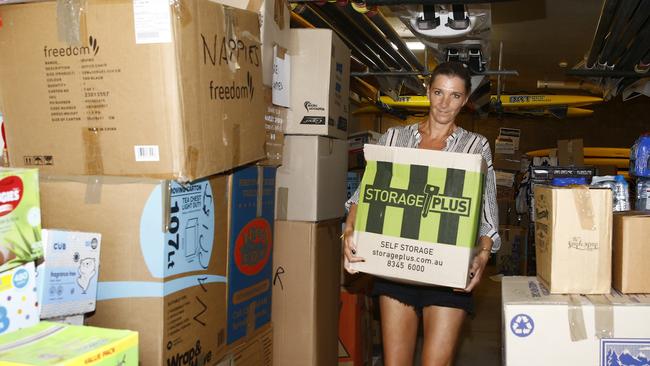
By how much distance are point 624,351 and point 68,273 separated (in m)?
1.44

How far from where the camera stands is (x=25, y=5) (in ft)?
5.87

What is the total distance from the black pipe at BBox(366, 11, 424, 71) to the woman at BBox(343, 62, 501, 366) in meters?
1.13

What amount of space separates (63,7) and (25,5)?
0.44 feet

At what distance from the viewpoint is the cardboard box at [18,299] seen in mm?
1291

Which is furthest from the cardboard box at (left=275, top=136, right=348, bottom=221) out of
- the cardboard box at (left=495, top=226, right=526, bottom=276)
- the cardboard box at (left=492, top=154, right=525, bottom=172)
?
the cardboard box at (left=492, top=154, right=525, bottom=172)

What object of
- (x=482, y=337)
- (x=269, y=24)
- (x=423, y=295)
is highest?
(x=269, y=24)

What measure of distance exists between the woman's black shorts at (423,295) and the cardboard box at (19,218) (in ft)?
3.94

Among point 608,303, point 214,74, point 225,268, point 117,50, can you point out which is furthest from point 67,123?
point 608,303

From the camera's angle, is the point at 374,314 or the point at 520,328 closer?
the point at 520,328

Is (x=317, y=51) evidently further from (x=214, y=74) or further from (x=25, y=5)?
(x=25, y=5)

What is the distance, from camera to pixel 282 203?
9.11 feet

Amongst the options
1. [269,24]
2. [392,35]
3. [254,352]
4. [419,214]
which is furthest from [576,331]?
[392,35]

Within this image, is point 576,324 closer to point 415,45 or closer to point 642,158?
point 642,158

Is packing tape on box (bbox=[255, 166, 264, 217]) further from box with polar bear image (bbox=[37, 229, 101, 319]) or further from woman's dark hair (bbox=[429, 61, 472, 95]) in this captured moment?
box with polar bear image (bbox=[37, 229, 101, 319])
